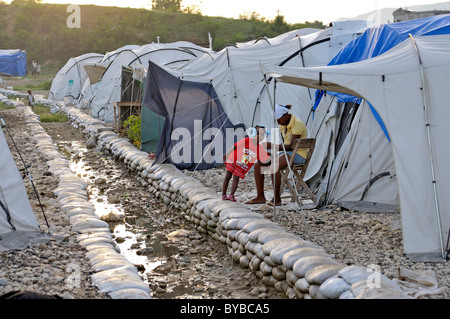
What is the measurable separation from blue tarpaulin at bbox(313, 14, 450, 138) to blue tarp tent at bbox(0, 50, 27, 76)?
142 feet

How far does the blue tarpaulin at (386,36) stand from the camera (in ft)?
25.2

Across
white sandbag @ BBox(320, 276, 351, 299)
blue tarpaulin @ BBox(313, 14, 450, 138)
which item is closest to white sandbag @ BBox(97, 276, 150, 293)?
white sandbag @ BBox(320, 276, 351, 299)

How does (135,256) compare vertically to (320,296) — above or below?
below

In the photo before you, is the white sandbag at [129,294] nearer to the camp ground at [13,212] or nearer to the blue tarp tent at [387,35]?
the camp ground at [13,212]

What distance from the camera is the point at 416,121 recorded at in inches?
237

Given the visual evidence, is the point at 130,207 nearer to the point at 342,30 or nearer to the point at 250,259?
the point at 250,259

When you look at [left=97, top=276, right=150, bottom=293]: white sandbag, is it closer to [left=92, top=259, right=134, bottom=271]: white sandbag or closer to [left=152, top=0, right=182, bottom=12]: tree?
[left=92, top=259, right=134, bottom=271]: white sandbag

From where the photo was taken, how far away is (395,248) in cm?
594

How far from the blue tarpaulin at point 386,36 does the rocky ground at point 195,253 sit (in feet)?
5.25

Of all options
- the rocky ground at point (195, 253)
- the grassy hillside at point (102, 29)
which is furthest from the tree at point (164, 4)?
the rocky ground at point (195, 253)

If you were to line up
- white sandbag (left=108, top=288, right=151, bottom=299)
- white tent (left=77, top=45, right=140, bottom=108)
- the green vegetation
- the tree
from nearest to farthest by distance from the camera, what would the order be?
white sandbag (left=108, top=288, right=151, bottom=299)
white tent (left=77, top=45, right=140, bottom=108)
the green vegetation
the tree

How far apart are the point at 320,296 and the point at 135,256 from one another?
3149 mm

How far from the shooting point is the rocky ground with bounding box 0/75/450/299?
529 centimetres

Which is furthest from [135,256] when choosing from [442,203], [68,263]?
[442,203]
